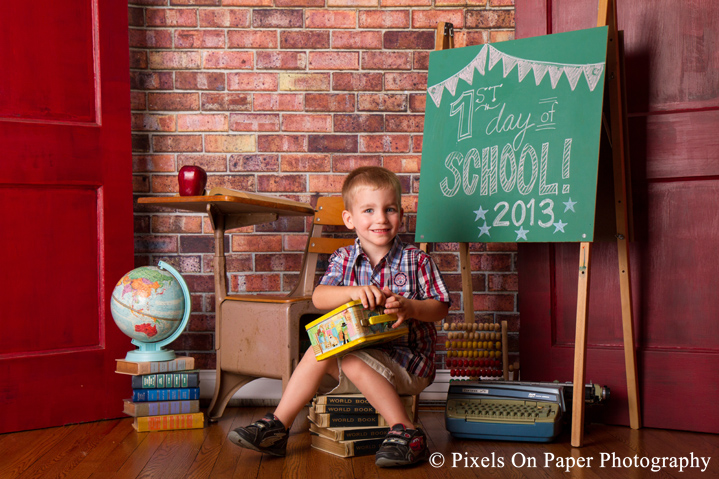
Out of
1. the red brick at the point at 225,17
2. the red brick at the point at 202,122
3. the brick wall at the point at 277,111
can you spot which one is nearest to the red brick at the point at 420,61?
the brick wall at the point at 277,111

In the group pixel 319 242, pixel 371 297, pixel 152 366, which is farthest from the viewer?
pixel 319 242

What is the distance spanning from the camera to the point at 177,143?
8.93 ft

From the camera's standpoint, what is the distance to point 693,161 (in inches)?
88.0

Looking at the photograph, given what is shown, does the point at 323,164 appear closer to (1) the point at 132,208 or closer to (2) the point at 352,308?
(1) the point at 132,208

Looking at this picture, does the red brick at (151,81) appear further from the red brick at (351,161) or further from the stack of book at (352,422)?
the stack of book at (352,422)

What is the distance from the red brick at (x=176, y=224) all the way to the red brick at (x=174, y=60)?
2.17 ft

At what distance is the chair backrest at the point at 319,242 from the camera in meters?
2.59

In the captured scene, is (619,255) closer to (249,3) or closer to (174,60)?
(249,3)

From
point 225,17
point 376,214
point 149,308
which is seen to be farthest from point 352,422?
point 225,17

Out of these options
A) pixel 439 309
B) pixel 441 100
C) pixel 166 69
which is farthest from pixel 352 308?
pixel 166 69

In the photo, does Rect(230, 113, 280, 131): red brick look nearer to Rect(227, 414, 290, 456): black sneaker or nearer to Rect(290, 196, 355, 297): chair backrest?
Rect(290, 196, 355, 297): chair backrest

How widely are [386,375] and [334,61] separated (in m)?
1.47

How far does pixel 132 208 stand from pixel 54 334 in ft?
1.88

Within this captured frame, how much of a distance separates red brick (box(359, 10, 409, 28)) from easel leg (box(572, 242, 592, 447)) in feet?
4.31
